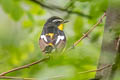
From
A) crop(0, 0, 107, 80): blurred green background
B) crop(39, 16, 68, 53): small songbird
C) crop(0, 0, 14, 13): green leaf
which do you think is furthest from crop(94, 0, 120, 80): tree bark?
crop(0, 0, 14, 13): green leaf

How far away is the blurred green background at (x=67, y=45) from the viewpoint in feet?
5.01

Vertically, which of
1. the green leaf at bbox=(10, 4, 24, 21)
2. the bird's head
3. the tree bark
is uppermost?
the green leaf at bbox=(10, 4, 24, 21)

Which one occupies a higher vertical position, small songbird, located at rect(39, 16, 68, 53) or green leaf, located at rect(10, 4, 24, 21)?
green leaf, located at rect(10, 4, 24, 21)

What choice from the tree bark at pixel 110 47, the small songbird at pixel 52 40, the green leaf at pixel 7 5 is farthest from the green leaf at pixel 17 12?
the tree bark at pixel 110 47

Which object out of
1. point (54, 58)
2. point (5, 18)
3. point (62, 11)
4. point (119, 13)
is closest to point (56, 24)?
point (62, 11)

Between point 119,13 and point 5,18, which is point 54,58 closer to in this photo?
point 119,13

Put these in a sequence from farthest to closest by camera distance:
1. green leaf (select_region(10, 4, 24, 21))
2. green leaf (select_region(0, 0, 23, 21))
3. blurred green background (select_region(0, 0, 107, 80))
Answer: green leaf (select_region(10, 4, 24, 21)), green leaf (select_region(0, 0, 23, 21)), blurred green background (select_region(0, 0, 107, 80))

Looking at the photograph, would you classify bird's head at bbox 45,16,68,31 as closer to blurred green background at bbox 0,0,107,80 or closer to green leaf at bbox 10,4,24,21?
blurred green background at bbox 0,0,107,80

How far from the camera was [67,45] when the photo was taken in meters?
2.30

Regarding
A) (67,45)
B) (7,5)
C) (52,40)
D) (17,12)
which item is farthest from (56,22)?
(67,45)

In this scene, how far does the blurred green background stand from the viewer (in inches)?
60.2

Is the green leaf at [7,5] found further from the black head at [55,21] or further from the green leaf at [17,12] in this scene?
the black head at [55,21]

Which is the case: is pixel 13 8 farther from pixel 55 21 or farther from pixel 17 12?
pixel 55 21

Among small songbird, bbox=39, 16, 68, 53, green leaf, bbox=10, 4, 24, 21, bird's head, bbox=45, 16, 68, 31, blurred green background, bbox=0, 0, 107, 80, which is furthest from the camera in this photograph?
bird's head, bbox=45, 16, 68, 31
